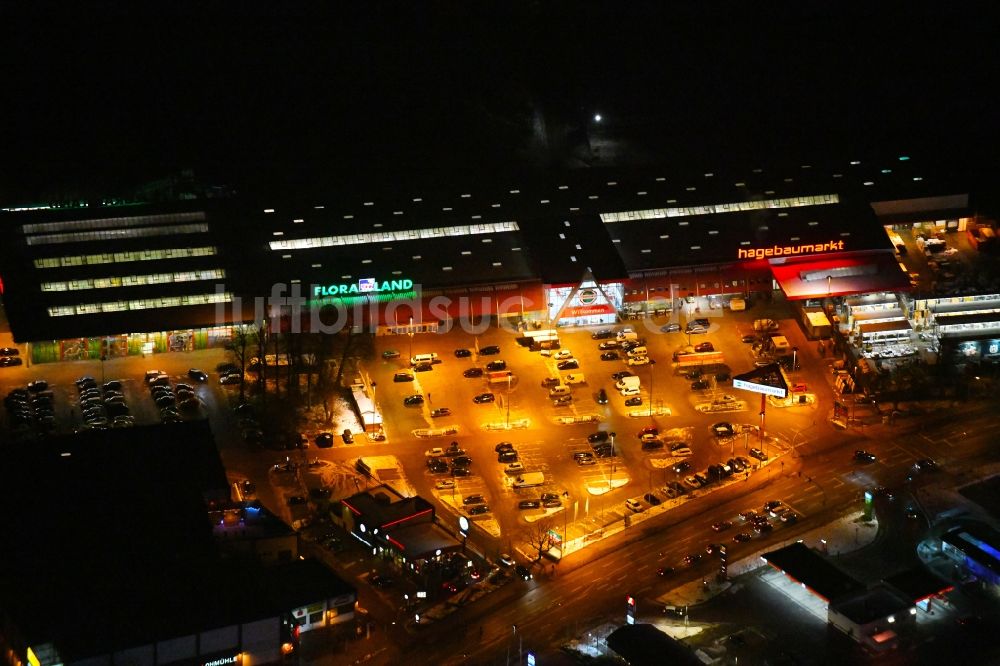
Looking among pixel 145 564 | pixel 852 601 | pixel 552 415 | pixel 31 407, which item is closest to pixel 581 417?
pixel 552 415

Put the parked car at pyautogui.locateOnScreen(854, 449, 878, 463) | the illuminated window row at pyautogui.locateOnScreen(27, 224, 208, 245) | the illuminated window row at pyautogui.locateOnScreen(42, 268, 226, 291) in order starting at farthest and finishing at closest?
the illuminated window row at pyautogui.locateOnScreen(27, 224, 208, 245) < the illuminated window row at pyautogui.locateOnScreen(42, 268, 226, 291) < the parked car at pyautogui.locateOnScreen(854, 449, 878, 463)

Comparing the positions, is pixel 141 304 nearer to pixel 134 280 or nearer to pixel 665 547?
pixel 134 280

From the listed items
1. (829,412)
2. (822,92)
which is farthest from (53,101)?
(829,412)

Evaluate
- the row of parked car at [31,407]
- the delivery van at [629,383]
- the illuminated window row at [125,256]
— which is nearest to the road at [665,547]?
the delivery van at [629,383]

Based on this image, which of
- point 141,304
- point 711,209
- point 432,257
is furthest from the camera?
point 711,209

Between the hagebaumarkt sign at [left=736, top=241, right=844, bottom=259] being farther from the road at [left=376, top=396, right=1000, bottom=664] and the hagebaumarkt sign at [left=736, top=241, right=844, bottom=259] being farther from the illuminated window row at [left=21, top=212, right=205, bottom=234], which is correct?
the illuminated window row at [left=21, top=212, right=205, bottom=234]

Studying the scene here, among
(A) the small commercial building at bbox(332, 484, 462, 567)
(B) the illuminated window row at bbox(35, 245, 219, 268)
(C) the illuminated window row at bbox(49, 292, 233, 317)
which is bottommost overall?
(A) the small commercial building at bbox(332, 484, 462, 567)

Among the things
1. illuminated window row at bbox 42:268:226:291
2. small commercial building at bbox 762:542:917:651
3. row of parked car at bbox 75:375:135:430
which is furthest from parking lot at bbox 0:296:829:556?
small commercial building at bbox 762:542:917:651

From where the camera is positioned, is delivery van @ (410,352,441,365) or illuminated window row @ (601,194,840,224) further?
illuminated window row @ (601,194,840,224)
